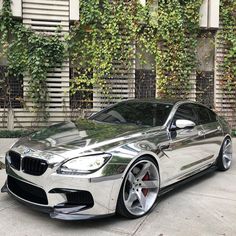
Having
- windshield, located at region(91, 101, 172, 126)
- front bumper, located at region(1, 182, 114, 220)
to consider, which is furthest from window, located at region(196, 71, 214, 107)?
front bumper, located at region(1, 182, 114, 220)

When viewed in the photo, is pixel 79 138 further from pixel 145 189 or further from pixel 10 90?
pixel 10 90

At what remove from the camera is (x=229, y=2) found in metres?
11.0

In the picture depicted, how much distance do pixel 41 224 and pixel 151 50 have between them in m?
7.61

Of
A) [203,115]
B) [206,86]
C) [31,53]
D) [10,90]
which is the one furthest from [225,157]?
[10,90]

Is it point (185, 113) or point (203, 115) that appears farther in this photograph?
point (203, 115)

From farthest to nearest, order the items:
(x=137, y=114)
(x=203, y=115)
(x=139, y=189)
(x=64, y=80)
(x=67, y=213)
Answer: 1. (x=64, y=80)
2. (x=203, y=115)
3. (x=137, y=114)
4. (x=139, y=189)
5. (x=67, y=213)

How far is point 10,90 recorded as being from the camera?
Answer: 957 centimetres

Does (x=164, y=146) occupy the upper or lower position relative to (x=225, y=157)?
upper

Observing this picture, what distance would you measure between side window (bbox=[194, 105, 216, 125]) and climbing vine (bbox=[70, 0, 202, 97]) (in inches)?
174

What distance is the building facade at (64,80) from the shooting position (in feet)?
31.1

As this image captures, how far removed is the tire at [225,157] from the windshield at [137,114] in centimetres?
170

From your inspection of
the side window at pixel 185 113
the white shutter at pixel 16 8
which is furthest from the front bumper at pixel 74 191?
the white shutter at pixel 16 8

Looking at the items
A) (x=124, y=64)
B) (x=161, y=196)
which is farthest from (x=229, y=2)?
(x=161, y=196)

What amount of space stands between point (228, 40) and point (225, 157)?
5944 millimetres
